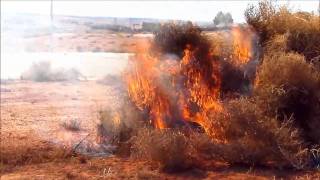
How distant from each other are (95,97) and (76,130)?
7.67 metres

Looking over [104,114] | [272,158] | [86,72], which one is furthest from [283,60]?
[86,72]

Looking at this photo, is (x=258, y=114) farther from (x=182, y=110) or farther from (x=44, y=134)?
(x=44, y=134)

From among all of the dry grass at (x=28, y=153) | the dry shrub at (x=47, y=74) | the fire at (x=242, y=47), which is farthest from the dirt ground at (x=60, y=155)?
the dry shrub at (x=47, y=74)

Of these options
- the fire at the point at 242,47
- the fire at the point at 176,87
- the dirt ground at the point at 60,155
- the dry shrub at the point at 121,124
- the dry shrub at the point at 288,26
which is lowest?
the dirt ground at the point at 60,155

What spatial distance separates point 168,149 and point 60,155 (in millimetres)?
2572

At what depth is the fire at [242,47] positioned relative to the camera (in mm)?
12891

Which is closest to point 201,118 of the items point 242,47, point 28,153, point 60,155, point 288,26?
point 242,47

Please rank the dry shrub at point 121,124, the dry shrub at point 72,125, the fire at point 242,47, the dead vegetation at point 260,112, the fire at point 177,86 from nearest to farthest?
the dead vegetation at point 260,112
the fire at point 177,86
the dry shrub at point 121,124
the fire at point 242,47
the dry shrub at point 72,125

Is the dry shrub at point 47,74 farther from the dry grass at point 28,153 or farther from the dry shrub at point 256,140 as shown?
the dry shrub at point 256,140

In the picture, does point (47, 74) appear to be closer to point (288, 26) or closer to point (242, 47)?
point (242, 47)

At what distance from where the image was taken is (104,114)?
43.7 ft

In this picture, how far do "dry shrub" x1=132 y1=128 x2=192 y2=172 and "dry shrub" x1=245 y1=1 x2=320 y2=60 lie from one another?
312 centimetres

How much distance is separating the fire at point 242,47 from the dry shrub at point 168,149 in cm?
282

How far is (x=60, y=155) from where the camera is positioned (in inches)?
470
